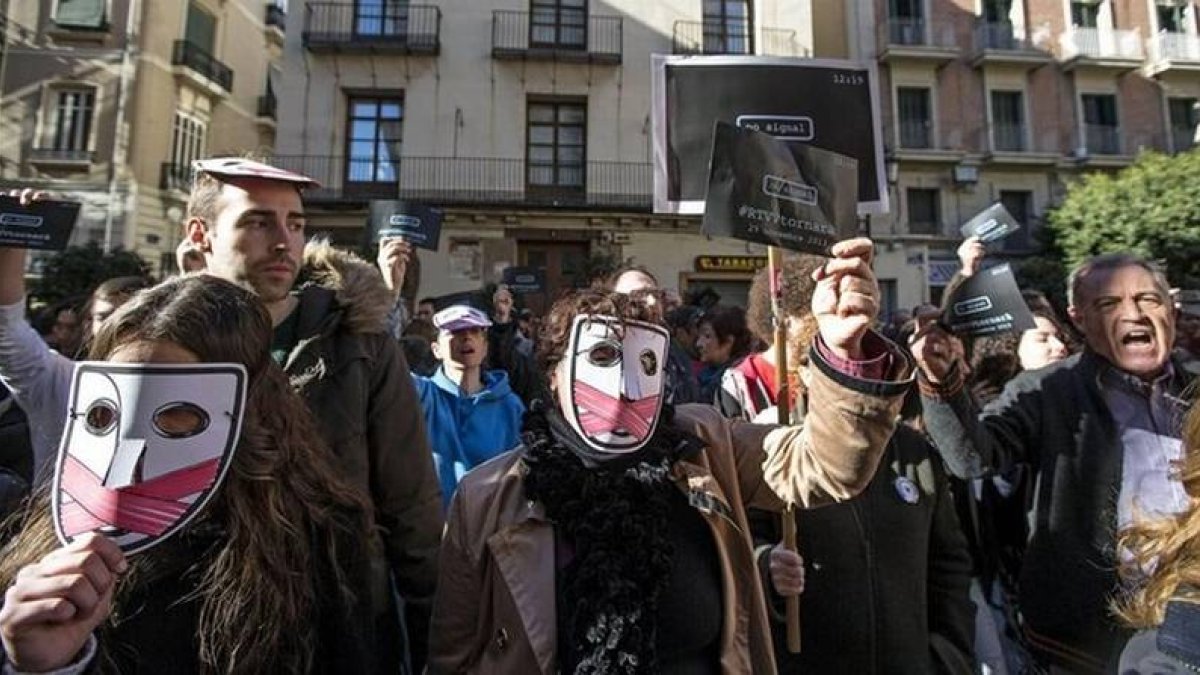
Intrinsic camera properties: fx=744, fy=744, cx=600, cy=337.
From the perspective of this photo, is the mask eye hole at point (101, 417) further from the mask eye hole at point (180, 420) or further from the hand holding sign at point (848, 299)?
the hand holding sign at point (848, 299)

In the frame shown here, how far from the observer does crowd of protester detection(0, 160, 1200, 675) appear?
54.2 inches

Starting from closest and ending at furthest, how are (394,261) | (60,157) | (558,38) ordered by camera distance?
(394,261) → (558,38) → (60,157)

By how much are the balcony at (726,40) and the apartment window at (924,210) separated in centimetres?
605

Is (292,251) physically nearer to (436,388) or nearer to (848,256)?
(848,256)

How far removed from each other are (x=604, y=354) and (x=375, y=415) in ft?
2.33

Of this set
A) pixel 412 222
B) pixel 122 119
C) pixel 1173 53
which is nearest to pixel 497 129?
pixel 122 119

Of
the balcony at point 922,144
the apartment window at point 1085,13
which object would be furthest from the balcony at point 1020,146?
the apartment window at point 1085,13

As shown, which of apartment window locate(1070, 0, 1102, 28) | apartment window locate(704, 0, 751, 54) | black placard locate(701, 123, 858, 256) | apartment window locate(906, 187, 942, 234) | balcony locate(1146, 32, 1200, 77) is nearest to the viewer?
black placard locate(701, 123, 858, 256)

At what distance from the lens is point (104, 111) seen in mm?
21016

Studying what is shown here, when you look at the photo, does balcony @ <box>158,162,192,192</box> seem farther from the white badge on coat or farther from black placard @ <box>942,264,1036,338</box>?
the white badge on coat

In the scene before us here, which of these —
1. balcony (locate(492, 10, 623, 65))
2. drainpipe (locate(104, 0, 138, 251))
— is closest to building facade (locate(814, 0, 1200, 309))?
balcony (locate(492, 10, 623, 65))

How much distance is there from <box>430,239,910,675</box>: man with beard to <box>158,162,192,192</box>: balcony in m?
23.3

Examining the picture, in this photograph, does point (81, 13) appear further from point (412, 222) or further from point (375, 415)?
point (375, 415)

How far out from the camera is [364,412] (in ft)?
6.83
